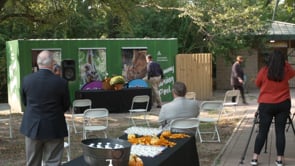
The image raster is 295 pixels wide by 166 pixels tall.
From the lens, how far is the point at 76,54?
1638 cm

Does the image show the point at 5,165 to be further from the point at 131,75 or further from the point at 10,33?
the point at 10,33

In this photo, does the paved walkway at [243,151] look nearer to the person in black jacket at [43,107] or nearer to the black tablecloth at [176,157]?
the black tablecloth at [176,157]

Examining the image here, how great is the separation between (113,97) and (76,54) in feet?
8.44

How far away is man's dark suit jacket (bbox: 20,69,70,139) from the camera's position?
5.22 meters

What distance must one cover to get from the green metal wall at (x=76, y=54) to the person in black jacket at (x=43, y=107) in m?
10.5

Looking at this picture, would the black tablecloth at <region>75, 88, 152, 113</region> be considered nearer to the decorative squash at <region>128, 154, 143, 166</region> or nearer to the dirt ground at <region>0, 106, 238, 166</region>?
the dirt ground at <region>0, 106, 238, 166</region>

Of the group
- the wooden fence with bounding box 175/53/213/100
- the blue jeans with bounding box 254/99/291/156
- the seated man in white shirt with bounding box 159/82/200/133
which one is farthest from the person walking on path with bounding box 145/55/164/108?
the blue jeans with bounding box 254/99/291/156

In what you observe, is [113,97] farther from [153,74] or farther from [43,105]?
[43,105]

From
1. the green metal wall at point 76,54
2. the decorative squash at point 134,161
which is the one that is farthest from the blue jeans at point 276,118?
the green metal wall at point 76,54

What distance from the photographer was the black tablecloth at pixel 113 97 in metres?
14.5

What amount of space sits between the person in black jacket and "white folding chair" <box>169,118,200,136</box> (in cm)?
184

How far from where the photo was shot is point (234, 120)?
12469mm

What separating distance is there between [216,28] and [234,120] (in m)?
9.55

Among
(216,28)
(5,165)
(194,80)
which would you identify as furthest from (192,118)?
(216,28)
